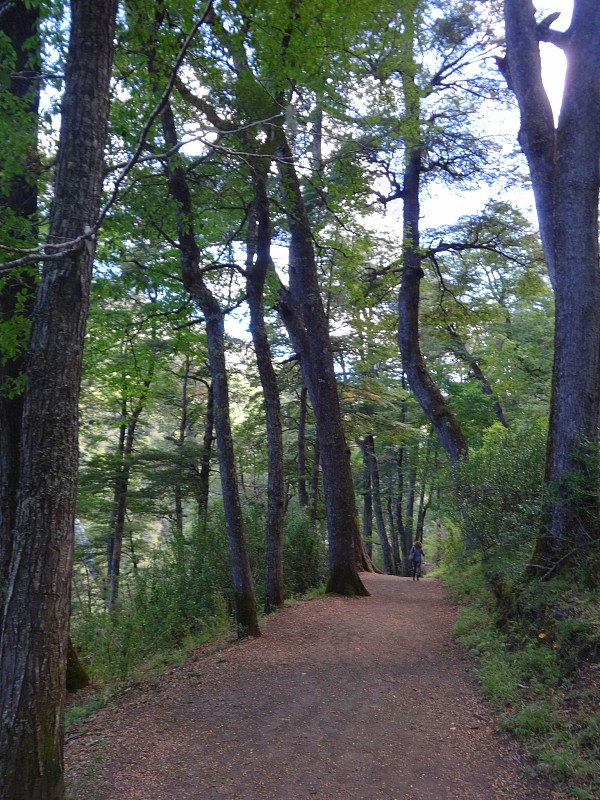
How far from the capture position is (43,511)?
3.52 meters

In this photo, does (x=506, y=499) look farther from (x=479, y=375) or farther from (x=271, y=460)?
(x=479, y=375)

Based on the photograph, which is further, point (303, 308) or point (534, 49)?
point (303, 308)

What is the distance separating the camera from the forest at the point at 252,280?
12.1 ft

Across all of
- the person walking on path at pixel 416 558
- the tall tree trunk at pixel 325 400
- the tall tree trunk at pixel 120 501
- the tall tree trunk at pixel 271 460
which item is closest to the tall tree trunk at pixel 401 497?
the person walking on path at pixel 416 558

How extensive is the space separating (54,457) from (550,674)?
4879mm

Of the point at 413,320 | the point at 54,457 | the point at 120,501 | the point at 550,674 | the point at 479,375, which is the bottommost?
the point at 550,674

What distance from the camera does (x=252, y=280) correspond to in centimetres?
941

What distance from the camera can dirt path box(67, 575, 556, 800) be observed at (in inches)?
159

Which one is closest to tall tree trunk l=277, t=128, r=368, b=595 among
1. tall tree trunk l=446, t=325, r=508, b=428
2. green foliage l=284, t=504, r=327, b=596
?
green foliage l=284, t=504, r=327, b=596

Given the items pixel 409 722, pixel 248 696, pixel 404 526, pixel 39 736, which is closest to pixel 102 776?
pixel 39 736

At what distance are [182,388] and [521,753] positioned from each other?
1858 cm

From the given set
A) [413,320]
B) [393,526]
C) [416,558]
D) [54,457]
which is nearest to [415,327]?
[413,320]

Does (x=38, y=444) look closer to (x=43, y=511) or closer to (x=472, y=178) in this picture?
(x=43, y=511)

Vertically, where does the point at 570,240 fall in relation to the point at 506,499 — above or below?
above
